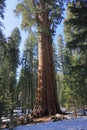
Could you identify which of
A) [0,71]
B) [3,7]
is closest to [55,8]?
[3,7]

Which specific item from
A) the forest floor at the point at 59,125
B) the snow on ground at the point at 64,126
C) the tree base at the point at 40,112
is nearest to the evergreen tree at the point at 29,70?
the tree base at the point at 40,112

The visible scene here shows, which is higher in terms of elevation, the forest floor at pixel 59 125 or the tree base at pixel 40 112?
A: the tree base at pixel 40 112

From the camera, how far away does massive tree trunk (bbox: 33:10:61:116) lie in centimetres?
2069

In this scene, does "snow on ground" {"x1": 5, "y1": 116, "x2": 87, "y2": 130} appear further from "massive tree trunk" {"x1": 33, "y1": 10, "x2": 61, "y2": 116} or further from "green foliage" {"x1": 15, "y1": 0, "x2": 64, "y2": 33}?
"green foliage" {"x1": 15, "y1": 0, "x2": 64, "y2": 33}

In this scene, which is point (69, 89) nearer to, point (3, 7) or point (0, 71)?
point (0, 71)

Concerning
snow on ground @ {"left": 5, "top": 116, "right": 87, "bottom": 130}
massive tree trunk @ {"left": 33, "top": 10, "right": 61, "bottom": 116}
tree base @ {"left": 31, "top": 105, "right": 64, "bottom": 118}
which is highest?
massive tree trunk @ {"left": 33, "top": 10, "right": 61, "bottom": 116}

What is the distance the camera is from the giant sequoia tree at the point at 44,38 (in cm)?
2088

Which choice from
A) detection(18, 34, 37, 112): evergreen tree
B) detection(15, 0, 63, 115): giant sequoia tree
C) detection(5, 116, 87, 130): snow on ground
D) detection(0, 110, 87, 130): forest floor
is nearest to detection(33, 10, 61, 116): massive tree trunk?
detection(15, 0, 63, 115): giant sequoia tree

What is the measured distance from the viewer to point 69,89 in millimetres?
35438

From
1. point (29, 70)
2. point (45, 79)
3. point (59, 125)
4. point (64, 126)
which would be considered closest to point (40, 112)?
point (45, 79)

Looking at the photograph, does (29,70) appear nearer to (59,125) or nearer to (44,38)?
(44,38)

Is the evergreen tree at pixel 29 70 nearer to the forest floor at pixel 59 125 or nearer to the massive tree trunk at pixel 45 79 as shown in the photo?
the massive tree trunk at pixel 45 79

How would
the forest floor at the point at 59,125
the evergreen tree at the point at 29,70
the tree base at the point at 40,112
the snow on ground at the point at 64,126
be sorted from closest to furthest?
the snow on ground at the point at 64,126, the forest floor at the point at 59,125, the tree base at the point at 40,112, the evergreen tree at the point at 29,70

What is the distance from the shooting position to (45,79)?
21.4 m
